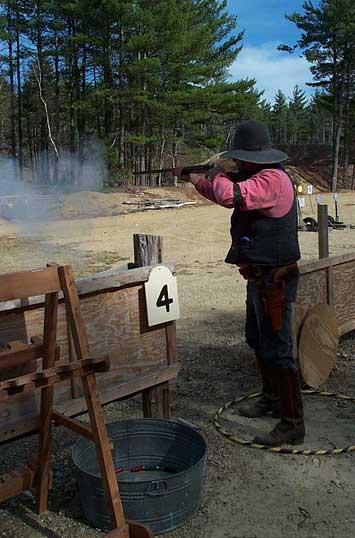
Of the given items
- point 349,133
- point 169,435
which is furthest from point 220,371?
point 349,133

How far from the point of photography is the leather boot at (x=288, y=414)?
142 inches

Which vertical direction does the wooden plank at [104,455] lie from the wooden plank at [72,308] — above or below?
below

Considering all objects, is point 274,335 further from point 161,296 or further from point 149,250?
point 149,250

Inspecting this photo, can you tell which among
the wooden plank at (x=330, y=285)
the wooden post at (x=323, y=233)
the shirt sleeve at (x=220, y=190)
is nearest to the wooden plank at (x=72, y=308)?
the shirt sleeve at (x=220, y=190)

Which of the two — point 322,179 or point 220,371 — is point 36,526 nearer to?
point 220,371

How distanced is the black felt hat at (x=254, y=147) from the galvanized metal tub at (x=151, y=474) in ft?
5.23

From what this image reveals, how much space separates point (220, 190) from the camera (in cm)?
327

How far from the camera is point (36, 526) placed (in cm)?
284

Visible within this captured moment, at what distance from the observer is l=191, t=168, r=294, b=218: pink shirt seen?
129 inches

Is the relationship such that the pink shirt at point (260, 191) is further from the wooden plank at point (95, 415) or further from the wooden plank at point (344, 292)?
the wooden plank at point (344, 292)

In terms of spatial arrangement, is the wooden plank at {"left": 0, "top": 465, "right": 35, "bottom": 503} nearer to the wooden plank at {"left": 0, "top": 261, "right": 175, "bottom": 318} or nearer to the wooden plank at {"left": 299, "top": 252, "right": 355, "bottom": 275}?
the wooden plank at {"left": 0, "top": 261, "right": 175, "bottom": 318}

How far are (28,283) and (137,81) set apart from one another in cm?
3001

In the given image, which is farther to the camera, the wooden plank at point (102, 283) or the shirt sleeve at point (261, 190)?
the shirt sleeve at point (261, 190)

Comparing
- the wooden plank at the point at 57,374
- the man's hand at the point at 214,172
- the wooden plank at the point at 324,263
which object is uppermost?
the man's hand at the point at 214,172
